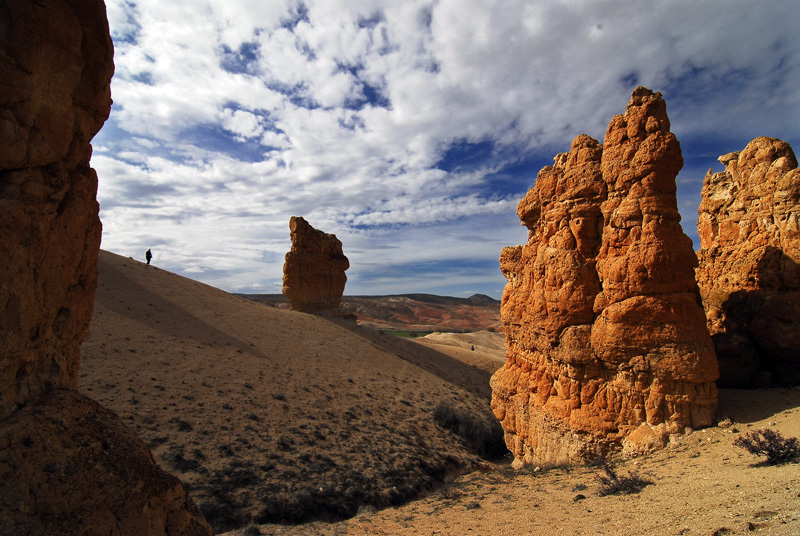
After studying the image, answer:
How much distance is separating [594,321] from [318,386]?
13882mm

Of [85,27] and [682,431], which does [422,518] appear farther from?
[85,27]

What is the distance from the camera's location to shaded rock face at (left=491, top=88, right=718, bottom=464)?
8.53 metres

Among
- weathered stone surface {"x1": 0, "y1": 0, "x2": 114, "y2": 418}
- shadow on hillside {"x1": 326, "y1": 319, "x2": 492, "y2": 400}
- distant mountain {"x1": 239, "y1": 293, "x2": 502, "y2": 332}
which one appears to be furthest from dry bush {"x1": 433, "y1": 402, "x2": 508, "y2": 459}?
distant mountain {"x1": 239, "y1": 293, "x2": 502, "y2": 332}

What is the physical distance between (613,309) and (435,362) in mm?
24829

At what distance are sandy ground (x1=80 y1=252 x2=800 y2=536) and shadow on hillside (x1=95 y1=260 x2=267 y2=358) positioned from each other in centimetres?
13

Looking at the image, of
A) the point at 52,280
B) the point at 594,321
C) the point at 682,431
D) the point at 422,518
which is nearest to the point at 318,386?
the point at 422,518

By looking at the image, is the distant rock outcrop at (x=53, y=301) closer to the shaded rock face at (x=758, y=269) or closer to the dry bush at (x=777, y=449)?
the dry bush at (x=777, y=449)

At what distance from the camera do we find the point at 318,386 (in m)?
19.7

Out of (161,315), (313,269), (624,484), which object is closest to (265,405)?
(161,315)

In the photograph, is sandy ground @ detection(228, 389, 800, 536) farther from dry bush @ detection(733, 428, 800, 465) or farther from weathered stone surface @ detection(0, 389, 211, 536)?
weathered stone surface @ detection(0, 389, 211, 536)

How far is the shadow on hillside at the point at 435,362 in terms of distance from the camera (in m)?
29.1

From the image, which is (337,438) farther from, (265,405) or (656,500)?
(656,500)

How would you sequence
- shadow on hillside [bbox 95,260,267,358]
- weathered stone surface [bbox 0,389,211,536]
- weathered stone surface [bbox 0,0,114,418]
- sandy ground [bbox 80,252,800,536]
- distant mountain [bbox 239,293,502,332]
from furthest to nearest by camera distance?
1. distant mountain [bbox 239,293,502,332]
2. shadow on hillside [bbox 95,260,267,358]
3. sandy ground [bbox 80,252,800,536]
4. weathered stone surface [bbox 0,0,114,418]
5. weathered stone surface [bbox 0,389,211,536]

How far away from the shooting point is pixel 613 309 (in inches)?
363
